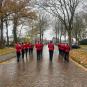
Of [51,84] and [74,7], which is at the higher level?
[74,7]

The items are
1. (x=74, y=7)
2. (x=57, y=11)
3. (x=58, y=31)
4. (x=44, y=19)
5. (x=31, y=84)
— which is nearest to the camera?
(x=31, y=84)

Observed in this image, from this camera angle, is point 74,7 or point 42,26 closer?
point 74,7

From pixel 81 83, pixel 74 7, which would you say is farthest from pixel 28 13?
pixel 81 83

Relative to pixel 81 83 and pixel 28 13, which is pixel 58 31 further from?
pixel 81 83

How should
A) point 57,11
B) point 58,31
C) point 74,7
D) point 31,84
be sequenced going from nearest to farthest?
point 31,84
point 74,7
point 57,11
point 58,31

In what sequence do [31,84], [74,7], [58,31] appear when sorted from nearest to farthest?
[31,84], [74,7], [58,31]

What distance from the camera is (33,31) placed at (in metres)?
127

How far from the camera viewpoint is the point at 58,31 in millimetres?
142125

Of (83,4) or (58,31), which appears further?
Answer: (58,31)

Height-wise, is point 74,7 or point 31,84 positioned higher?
point 74,7

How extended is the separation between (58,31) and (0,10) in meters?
79.7

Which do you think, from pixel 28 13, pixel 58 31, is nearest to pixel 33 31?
pixel 58 31

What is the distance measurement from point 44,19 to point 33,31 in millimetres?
5574

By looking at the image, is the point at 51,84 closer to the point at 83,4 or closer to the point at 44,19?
the point at 83,4
